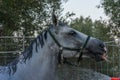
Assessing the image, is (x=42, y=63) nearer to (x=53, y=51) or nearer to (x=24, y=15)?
(x=53, y=51)

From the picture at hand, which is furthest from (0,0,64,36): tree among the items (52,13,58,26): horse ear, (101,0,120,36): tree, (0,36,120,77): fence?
(52,13,58,26): horse ear

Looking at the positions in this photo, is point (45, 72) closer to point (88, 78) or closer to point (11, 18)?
point (88, 78)

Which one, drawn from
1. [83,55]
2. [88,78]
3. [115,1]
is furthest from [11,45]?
[115,1]

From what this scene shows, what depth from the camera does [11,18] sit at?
14328 millimetres

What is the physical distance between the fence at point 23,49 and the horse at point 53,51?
4.98 m

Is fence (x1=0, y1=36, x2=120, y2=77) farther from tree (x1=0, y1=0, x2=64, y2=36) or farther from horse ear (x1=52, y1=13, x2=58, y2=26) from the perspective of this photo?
horse ear (x1=52, y1=13, x2=58, y2=26)

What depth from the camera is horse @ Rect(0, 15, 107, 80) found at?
4566 mm

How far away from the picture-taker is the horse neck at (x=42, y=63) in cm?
454

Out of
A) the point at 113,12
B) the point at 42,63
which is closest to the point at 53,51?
the point at 42,63

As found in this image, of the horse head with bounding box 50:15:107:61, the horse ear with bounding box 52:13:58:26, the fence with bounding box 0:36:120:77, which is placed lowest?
the fence with bounding box 0:36:120:77

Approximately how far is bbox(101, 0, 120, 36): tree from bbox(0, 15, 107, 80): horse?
13.9 meters

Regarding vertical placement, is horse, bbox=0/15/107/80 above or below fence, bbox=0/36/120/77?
above

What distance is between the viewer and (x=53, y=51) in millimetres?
4668

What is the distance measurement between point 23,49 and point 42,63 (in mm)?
5629
